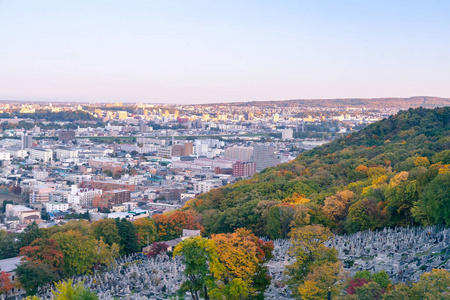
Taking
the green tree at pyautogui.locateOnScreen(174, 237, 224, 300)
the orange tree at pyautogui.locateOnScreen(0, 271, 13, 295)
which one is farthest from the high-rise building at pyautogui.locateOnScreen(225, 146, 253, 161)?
the green tree at pyautogui.locateOnScreen(174, 237, 224, 300)

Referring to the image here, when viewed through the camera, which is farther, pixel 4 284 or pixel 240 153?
pixel 240 153

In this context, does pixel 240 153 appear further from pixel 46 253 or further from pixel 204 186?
pixel 46 253

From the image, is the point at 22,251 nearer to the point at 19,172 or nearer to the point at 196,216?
the point at 196,216

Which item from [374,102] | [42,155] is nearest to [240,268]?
[42,155]

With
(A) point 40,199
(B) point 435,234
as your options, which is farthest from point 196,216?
(A) point 40,199

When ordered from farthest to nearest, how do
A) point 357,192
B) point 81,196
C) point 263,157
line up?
point 263,157 < point 81,196 < point 357,192

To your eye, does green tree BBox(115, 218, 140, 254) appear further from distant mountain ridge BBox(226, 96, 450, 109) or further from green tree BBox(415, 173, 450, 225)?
distant mountain ridge BBox(226, 96, 450, 109)

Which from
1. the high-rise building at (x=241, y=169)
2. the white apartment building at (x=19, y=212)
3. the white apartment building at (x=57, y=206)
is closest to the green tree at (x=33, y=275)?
the white apartment building at (x=19, y=212)
